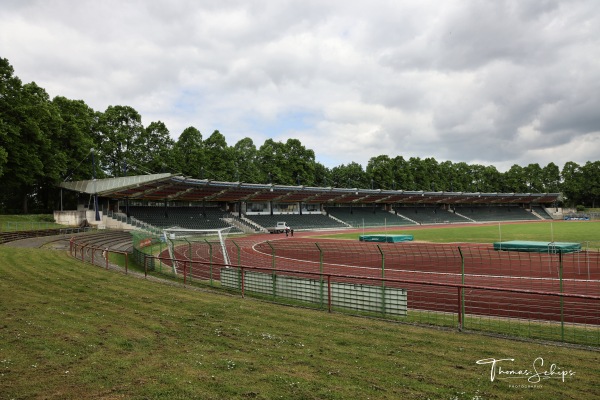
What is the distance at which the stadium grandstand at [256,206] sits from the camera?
5278cm

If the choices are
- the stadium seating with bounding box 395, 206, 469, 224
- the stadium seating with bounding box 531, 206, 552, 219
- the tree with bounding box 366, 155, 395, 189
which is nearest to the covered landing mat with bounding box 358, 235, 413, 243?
the stadium seating with bounding box 395, 206, 469, 224

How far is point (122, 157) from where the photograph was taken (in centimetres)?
6894

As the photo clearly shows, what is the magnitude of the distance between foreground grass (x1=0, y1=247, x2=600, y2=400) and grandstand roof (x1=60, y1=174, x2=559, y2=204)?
128 feet

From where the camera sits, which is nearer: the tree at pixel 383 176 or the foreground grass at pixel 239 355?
the foreground grass at pixel 239 355

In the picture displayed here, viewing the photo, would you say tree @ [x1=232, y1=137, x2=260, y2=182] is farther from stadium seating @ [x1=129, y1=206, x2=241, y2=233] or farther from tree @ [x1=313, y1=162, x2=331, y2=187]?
tree @ [x1=313, y1=162, x2=331, y2=187]

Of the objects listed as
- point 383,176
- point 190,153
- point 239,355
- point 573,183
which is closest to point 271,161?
point 190,153

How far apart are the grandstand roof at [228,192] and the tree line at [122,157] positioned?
11.1 feet

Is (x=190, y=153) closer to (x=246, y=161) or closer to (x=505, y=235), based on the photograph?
(x=246, y=161)

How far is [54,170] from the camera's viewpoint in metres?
50.8

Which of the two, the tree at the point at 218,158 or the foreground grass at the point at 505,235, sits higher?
the tree at the point at 218,158

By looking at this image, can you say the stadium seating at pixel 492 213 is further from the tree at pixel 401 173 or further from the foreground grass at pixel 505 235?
the foreground grass at pixel 505 235

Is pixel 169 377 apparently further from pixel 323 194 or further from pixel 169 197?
pixel 323 194

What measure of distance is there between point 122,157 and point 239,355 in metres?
67.9

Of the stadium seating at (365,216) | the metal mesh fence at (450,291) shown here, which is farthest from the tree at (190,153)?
the metal mesh fence at (450,291)
